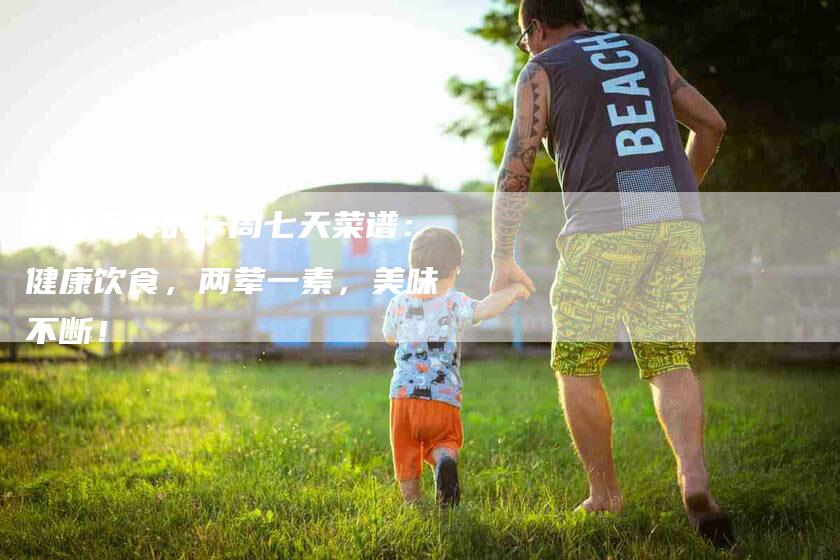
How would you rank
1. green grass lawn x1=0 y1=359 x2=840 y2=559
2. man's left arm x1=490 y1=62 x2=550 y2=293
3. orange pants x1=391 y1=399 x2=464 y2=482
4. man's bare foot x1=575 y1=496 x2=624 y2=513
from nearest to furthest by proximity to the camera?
green grass lawn x1=0 y1=359 x2=840 y2=559 → man's left arm x1=490 y1=62 x2=550 y2=293 → man's bare foot x1=575 y1=496 x2=624 y2=513 → orange pants x1=391 y1=399 x2=464 y2=482

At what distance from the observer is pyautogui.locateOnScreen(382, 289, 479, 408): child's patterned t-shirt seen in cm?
378

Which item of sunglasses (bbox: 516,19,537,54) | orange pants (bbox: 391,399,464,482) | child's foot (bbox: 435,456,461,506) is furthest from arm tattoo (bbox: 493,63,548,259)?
child's foot (bbox: 435,456,461,506)

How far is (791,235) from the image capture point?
9.32 meters

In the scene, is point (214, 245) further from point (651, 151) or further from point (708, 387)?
point (651, 151)

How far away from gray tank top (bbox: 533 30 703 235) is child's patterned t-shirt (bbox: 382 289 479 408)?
2.46 feet

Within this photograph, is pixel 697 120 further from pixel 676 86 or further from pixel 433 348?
pixel 433 348

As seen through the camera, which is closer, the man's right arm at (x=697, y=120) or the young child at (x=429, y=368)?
the man's right arm at (x=697, y=120)

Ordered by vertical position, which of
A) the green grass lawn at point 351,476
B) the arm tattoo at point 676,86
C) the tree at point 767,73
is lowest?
the green grass lawn at point 351,476

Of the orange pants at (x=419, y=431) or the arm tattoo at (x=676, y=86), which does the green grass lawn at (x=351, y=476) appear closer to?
the orange pants at (x=419, y=431)

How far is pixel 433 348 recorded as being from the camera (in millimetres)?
3818

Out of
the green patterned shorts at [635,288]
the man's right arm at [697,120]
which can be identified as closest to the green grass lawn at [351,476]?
the green patterned shorts at [635,288]

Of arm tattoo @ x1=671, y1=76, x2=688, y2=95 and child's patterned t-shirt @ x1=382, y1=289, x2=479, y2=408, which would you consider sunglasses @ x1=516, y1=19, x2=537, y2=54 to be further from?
child's patterned t-shirt @ x1=382, y1=289, x2=479, y2=408

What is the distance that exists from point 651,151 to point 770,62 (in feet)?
19.4

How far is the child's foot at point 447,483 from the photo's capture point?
352 centimetres
